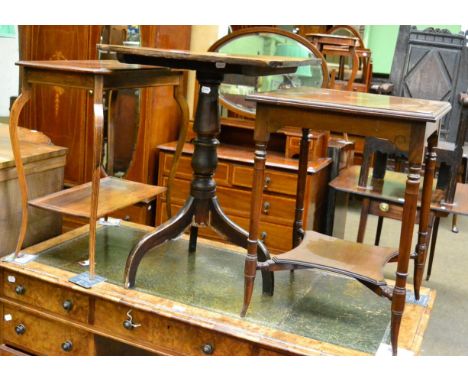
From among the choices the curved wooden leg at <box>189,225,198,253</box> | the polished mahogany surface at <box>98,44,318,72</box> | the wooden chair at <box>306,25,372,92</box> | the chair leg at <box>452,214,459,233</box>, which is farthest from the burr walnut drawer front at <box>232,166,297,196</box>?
the chair leg at <box>452,214,459,233</box>

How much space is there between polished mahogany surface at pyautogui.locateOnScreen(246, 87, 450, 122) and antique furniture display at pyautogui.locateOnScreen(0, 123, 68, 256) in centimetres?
107

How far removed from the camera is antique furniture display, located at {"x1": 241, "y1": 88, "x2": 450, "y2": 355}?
167cm

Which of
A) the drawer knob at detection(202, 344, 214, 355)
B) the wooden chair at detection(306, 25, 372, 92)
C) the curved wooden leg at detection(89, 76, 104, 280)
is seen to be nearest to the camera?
the drawer knob at detection(202, 344, 214, 355)

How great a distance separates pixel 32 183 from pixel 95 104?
1.95 ft

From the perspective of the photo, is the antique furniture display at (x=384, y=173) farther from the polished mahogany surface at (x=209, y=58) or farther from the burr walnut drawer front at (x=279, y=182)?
the polished mahogany surface at (x=209, y=58)

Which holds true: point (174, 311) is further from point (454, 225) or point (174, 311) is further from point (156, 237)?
point (454, 225)

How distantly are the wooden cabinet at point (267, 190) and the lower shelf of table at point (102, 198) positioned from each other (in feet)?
2.95

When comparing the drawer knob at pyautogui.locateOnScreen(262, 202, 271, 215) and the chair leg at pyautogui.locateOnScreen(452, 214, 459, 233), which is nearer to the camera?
the drawer knob at pyautogui.locateOnScreen(262, 202, 271, 215)

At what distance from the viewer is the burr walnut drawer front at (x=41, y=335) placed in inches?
87.3

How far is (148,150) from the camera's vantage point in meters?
3.55

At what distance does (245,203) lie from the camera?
11.3 feet

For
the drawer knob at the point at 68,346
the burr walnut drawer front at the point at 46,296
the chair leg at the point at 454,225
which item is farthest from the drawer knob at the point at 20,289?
the chair leg at the point at 454,225

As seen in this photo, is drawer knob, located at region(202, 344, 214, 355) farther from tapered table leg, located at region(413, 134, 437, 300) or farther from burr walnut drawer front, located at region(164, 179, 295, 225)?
burr walnut drawer front, located at region(164, 179, 295, 225)

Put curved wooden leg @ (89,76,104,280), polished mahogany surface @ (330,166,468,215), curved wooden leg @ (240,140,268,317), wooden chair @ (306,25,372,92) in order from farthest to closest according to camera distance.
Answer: wooden chair @ (306,25,372,92), polished mahogany surface @ (330,166,468,215), curved wooden leg @ (89,76,104,280), curved wooden leg @ (240,140,268,317)
